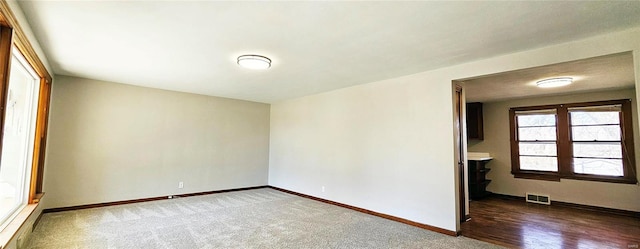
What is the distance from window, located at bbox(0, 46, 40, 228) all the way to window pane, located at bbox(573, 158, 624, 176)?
826 centimetres

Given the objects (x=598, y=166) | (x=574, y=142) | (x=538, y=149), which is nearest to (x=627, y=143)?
(x=598, y=166)

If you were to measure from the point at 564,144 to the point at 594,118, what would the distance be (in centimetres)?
65

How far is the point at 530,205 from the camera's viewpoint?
5297 millimetres

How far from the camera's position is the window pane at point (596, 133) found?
4906mm

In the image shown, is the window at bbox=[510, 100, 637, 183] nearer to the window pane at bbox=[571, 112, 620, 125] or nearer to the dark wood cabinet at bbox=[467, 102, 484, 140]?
the window pane at bbox=[571, 112, 620, 125]

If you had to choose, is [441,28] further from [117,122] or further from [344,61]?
[117,122]

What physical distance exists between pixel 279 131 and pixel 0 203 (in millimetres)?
4604

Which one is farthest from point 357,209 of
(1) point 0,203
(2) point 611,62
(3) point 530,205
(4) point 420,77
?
(1) point 0,203

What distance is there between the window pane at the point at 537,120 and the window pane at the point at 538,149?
41 centimetres

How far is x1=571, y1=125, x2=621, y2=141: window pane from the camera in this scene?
16.1 ft

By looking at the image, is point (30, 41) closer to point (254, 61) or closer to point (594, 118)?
point (254, 61)

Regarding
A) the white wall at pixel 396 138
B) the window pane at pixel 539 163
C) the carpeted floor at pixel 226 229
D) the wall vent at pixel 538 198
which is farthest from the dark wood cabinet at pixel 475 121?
the carpeted floor at pixel 226 229

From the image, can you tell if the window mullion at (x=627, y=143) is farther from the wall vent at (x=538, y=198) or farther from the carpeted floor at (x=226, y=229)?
the carpeted floor at (x=226, y=229)

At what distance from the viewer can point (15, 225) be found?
8.80 ft
